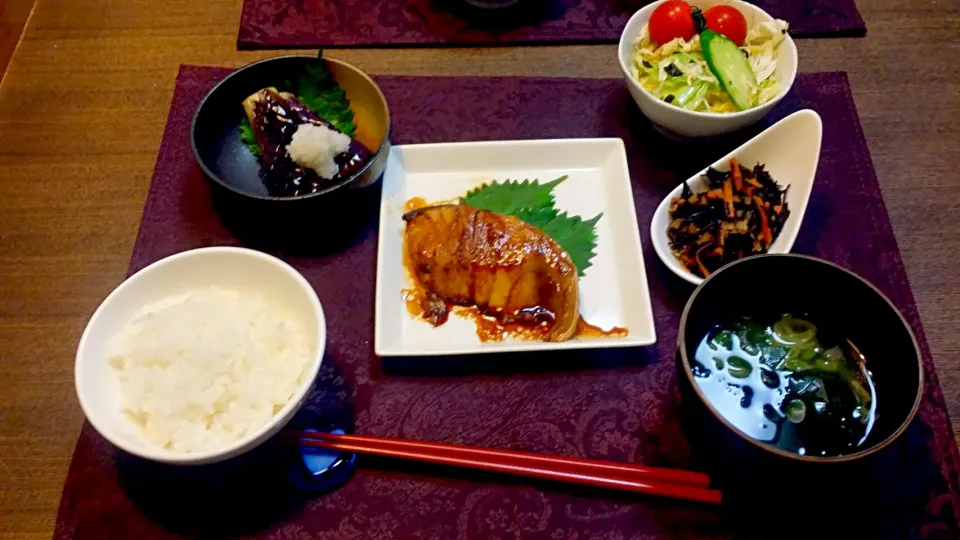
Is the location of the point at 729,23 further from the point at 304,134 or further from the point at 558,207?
the point at 304,134

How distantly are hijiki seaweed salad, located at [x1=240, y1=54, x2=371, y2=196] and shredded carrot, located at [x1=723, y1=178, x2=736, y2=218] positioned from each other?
83 centimetres

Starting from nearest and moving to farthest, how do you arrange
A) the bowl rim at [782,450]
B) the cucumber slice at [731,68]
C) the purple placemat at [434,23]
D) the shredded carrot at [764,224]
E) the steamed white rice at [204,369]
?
the bowl rim at [782,450] → the steamed white rice at [204,369] → the shredded carrot at [764,224] → the cucumber slice at [731,68] → the purple placemat at [434,23]

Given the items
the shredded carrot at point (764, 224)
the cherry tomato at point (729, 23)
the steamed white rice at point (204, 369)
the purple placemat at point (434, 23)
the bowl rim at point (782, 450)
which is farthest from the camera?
the purple placemat at point (434, 23)

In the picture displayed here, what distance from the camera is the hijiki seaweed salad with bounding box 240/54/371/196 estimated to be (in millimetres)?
1580

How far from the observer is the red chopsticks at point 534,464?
127cm

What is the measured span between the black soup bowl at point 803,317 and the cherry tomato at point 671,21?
79 cm

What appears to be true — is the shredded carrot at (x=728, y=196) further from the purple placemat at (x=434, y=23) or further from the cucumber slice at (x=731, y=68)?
the purple placemat at (x=434, y=23)

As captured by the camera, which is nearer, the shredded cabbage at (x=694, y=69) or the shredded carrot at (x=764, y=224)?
the shredded carrot at (x=764, y=224)

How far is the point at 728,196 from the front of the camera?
1.58m

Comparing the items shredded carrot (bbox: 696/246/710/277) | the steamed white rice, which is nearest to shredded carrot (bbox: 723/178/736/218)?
shredded carrot (bbox: 696/246/710/277)

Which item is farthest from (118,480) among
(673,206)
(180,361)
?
(673,206)

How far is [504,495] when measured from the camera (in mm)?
1310

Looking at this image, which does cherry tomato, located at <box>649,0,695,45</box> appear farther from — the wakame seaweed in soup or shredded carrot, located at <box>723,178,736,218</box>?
the wakame seaweed in soup

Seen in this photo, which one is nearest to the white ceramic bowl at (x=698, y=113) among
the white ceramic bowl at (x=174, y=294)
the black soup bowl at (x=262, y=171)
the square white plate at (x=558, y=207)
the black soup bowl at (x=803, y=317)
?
the square white plate at (x=558, y=207)
